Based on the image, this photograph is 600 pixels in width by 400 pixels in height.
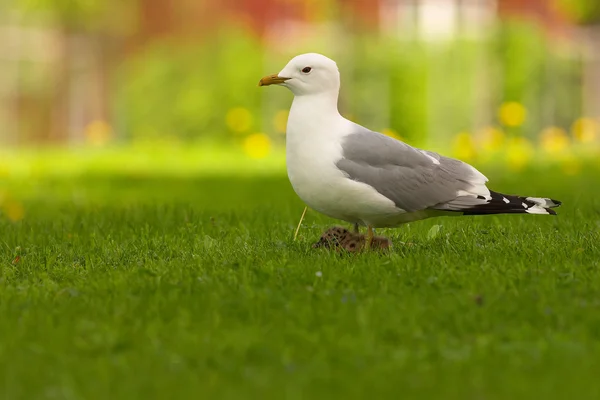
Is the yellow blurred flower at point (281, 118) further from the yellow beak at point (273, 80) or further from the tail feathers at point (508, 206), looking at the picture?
the tail feathers at point (508, 206)

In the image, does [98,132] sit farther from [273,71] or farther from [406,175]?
[406,175]

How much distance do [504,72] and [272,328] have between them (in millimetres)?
19486

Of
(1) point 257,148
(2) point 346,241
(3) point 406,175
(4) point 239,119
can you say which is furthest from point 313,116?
(4) point 239,119

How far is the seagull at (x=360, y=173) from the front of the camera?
6.16 metres

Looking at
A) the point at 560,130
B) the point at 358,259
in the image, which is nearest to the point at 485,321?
the point at 358,259

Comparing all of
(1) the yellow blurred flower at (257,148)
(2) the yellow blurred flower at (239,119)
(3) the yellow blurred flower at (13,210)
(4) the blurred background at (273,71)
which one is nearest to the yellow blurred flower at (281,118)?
(4) the blurred background at (273,71)

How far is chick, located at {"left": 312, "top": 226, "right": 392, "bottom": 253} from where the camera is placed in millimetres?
6461

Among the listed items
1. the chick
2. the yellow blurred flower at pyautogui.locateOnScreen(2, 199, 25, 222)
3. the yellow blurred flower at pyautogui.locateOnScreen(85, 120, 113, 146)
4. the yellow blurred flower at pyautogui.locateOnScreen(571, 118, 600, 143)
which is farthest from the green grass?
the yellow blurred flower at pyautogui.locateOnScreen(85, 120, 113, 146)

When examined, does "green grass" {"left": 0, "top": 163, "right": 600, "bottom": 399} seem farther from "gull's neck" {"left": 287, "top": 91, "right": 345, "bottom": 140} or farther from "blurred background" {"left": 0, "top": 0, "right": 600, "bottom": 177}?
"blurred background" {"left": 0, "top": 0, "right": 600, "bottom": 177}

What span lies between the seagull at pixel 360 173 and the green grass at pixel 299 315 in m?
0.28

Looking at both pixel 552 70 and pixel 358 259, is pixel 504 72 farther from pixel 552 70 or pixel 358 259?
pixel 358 259

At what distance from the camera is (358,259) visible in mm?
6086

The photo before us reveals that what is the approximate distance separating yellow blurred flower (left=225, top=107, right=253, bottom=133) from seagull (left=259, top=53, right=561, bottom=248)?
14104 mm

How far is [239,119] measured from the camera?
2089 cm
